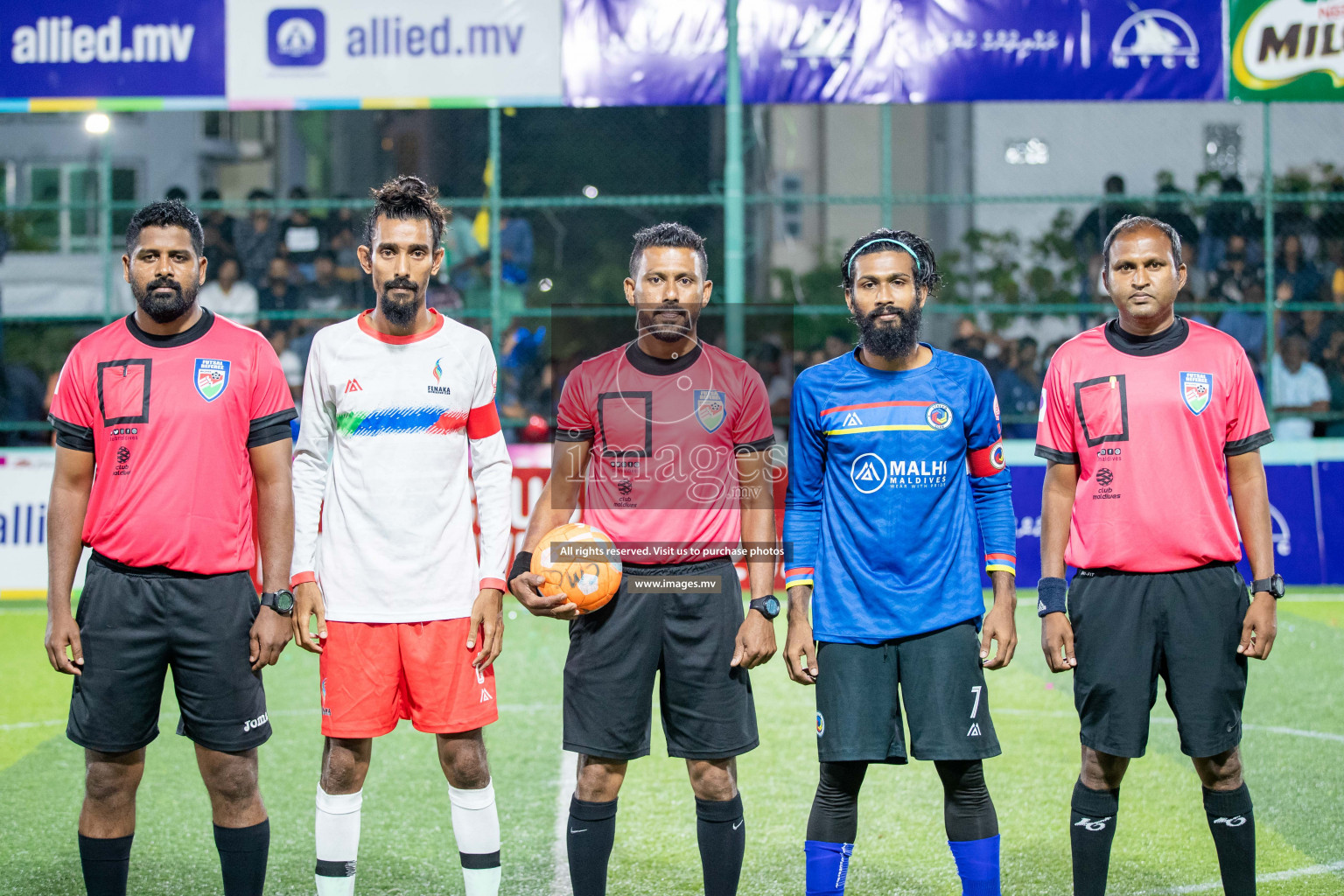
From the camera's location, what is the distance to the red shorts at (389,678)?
410 cm

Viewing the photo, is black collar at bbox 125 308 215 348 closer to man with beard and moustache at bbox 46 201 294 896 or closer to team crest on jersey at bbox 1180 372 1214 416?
man with beard and moustache at bbox 46 201 294 896

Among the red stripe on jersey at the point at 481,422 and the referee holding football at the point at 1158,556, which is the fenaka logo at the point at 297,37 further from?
the referee holding football at the point at 1158,556

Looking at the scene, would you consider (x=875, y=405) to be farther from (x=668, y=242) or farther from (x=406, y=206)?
(x=406, y=206)

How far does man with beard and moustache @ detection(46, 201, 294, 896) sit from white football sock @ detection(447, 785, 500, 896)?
62 centimetres

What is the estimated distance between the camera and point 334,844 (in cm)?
409

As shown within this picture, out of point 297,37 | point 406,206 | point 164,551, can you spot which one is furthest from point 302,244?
point 164,551

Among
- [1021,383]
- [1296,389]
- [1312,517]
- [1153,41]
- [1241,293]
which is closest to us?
[1312,517]

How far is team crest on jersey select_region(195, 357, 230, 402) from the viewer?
162 inches

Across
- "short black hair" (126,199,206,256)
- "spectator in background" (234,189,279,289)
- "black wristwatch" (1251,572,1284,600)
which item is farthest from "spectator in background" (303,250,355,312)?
"black wristwatch" (1251,572,1284,600)

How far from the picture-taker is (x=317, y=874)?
13.5ft

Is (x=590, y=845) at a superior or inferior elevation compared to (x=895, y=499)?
inferior

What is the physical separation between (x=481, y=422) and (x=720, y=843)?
5.01 feet

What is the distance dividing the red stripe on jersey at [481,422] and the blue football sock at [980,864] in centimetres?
193

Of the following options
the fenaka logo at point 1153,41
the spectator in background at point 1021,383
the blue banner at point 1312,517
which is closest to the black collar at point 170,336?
the blue banner at point 1312,517
